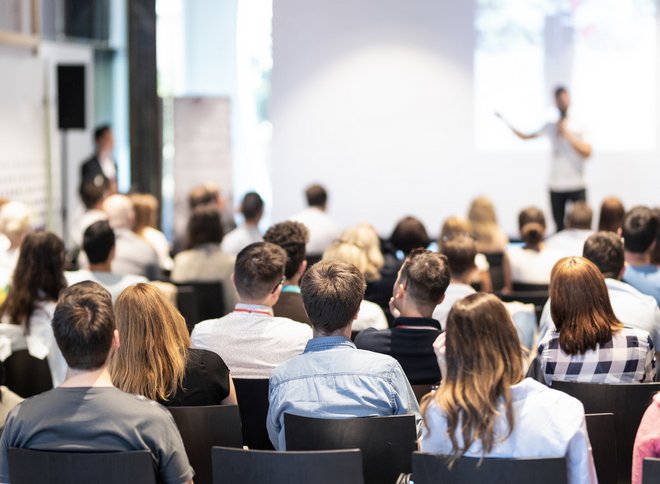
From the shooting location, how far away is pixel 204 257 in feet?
20.7

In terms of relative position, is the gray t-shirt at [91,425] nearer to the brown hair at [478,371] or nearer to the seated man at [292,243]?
the brown hair at [478,371]

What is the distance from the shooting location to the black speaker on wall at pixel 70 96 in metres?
9.63

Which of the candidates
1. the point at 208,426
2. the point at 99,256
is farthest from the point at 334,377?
the point at 99,256

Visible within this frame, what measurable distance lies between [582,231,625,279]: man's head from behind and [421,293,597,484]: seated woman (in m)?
1.99

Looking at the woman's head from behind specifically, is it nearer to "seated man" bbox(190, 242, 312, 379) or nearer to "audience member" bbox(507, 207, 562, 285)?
"seated man" bbox(190, 242, 312, 379)

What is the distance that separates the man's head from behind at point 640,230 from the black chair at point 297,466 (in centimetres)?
277

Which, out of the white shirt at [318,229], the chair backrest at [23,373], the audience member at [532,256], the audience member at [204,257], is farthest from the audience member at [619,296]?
the white shirt at [318,229]

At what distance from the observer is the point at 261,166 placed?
11.5 meters

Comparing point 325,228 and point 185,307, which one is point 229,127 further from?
point 185,307

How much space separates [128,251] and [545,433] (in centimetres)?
421

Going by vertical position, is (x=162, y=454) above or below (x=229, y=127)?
below

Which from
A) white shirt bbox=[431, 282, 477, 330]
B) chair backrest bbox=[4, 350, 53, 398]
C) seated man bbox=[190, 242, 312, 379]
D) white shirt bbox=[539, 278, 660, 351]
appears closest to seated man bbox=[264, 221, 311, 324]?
white shirt bbox=[431, 282, 477, 330]

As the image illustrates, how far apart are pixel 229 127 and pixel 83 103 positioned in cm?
158

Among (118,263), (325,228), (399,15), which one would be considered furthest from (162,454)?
(399,15)
